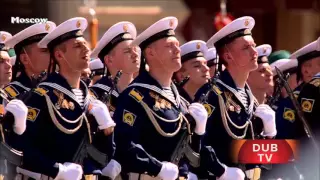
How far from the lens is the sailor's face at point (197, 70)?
10383 millimetres

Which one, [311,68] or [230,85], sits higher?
[230,85]

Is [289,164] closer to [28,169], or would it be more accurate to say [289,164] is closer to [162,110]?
[162,110]

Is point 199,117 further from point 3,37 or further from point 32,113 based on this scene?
point 3,37

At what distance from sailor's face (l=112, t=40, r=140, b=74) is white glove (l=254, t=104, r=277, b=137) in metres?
A: 1.08

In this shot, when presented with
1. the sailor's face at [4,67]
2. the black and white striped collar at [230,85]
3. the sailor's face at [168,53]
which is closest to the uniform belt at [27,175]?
the sailor's face at [4,67]

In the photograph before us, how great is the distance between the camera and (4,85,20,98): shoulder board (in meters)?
9.45

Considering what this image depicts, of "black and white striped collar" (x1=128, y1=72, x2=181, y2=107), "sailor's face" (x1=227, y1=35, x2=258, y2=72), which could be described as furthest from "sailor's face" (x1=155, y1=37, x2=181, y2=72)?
"sailor's face" (x1=227, y1=35, x2=258, y2=72)

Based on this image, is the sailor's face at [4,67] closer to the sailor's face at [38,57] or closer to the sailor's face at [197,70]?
the sailor's face at [38,57]

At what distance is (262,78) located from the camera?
1068cm

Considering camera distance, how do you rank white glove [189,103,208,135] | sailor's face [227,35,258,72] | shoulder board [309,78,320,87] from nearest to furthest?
white glove [189,103,208,135] < sailor's face [227,35,258,72] < shoulder board [309,78,320,87]

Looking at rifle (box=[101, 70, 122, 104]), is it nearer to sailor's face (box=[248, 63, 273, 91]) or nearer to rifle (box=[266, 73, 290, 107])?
rifle (box=[266, 73, 290, 107])

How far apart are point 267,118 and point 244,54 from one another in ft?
1.80

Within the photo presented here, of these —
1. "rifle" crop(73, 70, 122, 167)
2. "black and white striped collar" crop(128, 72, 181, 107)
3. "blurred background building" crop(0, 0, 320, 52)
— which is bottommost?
"blurred background building" crop(0, 0, 320, 52)

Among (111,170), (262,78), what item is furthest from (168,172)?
(262,78)
